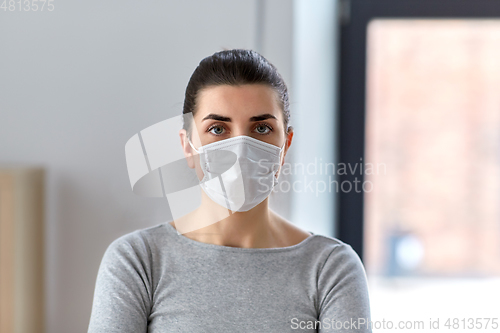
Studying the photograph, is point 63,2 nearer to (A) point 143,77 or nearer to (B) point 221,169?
(A) point 143,77

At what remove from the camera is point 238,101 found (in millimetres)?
975

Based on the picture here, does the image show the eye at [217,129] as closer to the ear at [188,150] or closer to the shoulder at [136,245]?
the ear at [188,150]

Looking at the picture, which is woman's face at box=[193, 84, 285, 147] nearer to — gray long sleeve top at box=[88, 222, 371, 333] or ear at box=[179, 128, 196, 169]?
ear at box=[179, 128, 196, 169]

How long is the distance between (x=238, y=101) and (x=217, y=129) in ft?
0.26

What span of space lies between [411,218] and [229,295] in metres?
0.81

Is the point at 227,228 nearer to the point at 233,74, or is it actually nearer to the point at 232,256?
the point at 232,256

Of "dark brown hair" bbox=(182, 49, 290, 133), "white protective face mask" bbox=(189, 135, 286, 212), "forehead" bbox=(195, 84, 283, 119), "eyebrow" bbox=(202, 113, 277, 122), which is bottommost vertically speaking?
"white protective face mask" bbox=(189, 135, 286, 212)

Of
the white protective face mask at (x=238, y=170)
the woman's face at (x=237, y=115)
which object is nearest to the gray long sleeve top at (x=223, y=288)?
the white protective face mask at (x=238, y=170)

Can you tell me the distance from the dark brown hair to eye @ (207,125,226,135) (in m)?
0.08

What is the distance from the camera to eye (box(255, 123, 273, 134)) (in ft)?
3.25

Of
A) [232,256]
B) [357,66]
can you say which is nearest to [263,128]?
[232,256]

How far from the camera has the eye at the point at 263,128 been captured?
991mm

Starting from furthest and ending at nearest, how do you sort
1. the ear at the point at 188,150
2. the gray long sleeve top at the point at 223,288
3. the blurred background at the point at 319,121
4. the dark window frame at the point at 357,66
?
1. the dark window frame at the point at 357,66
2. the blurred background at the point at 319,121
3. the ear at the point at 188,150
4. the gray long sleeve top at the point at 223,288

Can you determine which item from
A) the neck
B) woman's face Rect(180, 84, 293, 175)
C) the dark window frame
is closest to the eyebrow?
woman's face Rect(180, 84, 293, 175)
